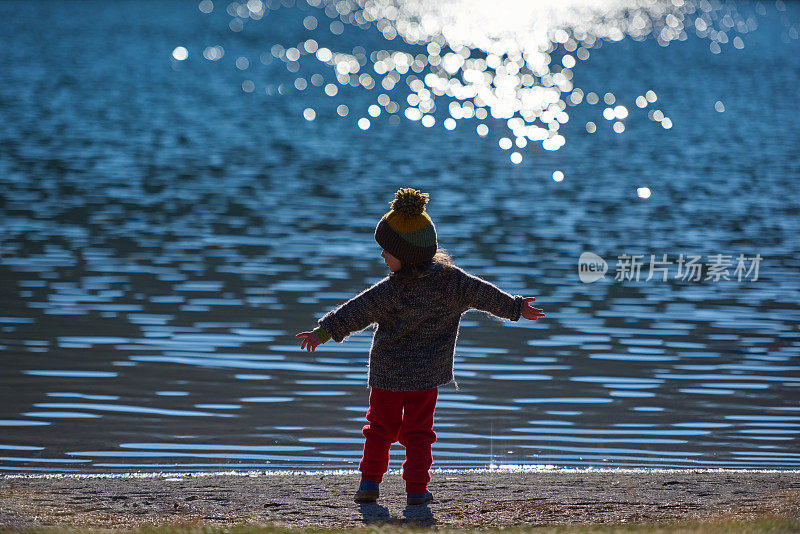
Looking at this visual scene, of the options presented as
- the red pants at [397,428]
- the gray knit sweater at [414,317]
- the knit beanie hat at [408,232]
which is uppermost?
the knit beanie hat at [408,232]

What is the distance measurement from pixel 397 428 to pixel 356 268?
8.23 m

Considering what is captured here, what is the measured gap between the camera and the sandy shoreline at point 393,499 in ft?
18.2

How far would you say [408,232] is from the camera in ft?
19.3

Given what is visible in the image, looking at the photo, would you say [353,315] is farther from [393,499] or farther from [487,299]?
[393,499]

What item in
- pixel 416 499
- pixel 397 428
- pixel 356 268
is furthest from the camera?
pixel 356 268

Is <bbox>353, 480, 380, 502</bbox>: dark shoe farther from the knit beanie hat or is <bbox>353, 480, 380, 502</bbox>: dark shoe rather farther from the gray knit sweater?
the knit beanie hat

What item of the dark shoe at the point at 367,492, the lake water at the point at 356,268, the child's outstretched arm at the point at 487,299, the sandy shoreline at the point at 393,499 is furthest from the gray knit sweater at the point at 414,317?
the lake water at the point at 356,268

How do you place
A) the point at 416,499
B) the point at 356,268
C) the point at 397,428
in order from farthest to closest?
the point at 356,268, the point at 397,428, the point at 416,499

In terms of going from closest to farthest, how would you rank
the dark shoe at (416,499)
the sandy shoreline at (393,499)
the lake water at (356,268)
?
the sandy shoreline at (393,499)
the dark shoe at (416,499)
the lake water at (356,268)

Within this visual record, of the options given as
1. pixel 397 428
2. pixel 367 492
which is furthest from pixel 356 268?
pixel 367 492

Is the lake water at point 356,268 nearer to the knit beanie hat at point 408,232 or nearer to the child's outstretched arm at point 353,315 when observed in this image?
the child's outstretched arm at point 353,315

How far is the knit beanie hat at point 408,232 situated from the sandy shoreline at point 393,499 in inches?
46.0

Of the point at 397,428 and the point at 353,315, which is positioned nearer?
the point at 353,315

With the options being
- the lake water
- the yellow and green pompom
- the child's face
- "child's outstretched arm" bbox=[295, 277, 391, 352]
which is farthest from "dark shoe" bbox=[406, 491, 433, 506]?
the lake water
